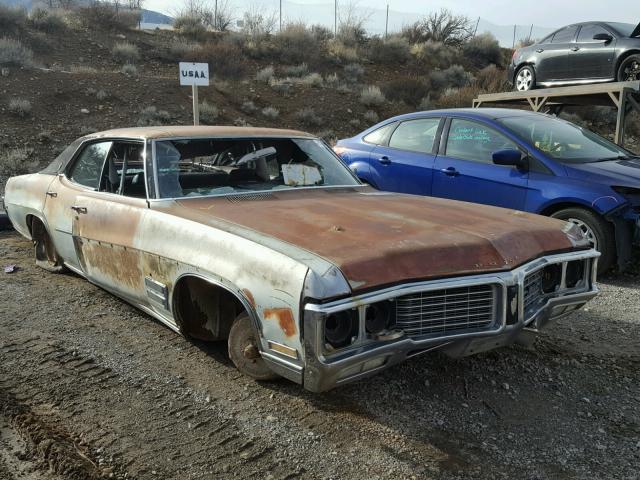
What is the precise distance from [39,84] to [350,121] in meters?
9.26

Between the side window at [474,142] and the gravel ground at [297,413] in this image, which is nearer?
the gravel ground at [297,413]

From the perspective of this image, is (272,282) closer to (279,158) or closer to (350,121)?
(279,158)

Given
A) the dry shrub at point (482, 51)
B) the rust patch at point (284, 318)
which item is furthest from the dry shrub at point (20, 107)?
the dry shrub at point (482, 51)

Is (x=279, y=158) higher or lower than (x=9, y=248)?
higher

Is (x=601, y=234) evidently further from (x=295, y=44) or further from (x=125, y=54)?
(x=295, y=44)

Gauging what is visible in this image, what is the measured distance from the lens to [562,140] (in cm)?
607

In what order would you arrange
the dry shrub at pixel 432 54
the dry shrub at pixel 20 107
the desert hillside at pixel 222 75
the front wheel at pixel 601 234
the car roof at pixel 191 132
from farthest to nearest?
the dry shrub at pixel 432 54 → the desert hillside at pixel 222 75 → the dry shrub at pixel 20 107 → the front wheel at pixel 601 234 → the car roof at pixel 191 132

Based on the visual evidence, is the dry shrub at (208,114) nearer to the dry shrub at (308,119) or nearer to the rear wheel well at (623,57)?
the dry shrub at (308,119)

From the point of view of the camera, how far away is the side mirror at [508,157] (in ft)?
18.5

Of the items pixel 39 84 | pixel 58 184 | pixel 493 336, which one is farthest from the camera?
pixel 39 84

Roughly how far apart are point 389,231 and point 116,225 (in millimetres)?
1896

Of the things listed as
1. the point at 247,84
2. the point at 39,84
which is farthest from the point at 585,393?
the point at 247,84

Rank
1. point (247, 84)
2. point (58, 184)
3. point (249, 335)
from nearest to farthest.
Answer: point (249, 335)
point (58, 184)
point (247, 84)

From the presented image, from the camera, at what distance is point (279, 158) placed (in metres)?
4.49
